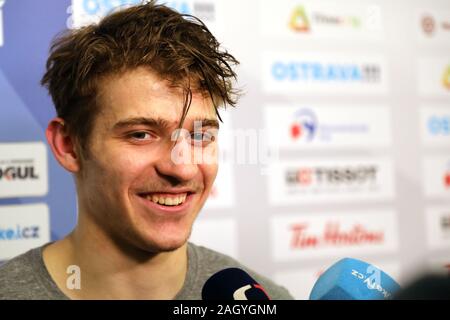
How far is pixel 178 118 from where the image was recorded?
1.03 m

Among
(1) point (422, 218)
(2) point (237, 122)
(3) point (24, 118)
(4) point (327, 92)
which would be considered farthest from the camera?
(1) point (422, 218)

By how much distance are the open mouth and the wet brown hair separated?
158 mm

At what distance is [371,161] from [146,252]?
0.86 meters

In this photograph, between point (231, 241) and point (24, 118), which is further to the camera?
point (231, 241)

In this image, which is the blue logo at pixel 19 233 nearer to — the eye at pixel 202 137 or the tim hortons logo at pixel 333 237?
the eye at pixel 202 137

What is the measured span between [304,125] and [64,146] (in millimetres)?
746

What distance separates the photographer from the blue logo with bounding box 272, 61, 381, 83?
5.12 ft

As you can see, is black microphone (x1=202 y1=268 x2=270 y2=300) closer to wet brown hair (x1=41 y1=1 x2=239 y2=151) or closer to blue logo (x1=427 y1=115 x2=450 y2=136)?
wet brown hair (x1=41 y1=1 x2=239 y2=151)

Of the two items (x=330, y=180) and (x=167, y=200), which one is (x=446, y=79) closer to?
(x=330, y=180)

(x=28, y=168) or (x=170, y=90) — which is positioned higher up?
(x=170, y=90)

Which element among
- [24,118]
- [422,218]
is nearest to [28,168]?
[24,118]

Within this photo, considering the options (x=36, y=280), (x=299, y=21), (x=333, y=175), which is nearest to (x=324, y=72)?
(x=299, y=21)

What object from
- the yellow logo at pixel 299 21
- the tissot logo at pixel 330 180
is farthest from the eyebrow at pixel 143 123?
the yellow logo at pixel 299 21

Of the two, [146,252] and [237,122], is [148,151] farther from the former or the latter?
[237,122]
